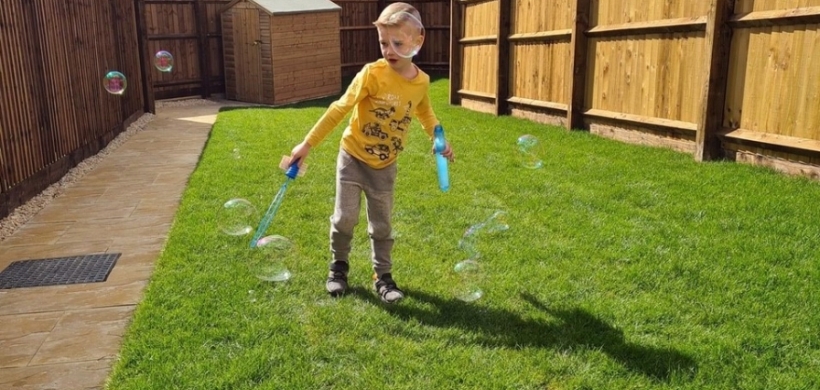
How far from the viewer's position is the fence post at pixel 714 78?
7395 mm

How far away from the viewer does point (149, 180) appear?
26.5ft

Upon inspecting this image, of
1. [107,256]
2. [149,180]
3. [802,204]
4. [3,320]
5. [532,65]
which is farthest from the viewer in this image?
[532,65]

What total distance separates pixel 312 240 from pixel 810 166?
16.0ft

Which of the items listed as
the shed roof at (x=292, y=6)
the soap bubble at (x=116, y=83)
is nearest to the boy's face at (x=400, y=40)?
the soap bubble at (x=116, y=83)

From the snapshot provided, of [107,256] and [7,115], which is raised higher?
[7,115]

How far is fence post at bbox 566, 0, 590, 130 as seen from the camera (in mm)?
10047

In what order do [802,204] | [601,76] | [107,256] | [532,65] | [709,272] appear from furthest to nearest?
[532,65]
[601,76]
[802,204]
[107,256]
[709,272]

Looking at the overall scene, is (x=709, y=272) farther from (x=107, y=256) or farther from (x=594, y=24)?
(x=594, y=24)

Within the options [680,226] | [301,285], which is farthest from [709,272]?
[301,285]

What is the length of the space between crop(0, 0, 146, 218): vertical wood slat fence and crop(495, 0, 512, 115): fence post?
682cm

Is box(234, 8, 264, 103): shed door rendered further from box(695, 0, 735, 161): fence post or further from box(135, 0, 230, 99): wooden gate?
box(695, 0, 735, 161): fence post

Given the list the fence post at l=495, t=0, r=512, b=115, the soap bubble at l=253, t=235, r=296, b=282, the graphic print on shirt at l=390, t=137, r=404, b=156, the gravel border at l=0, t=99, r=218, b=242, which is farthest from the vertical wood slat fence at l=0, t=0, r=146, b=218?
the fence post at l=495, t=0, r=512, b=115

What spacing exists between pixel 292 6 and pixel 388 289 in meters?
14.9

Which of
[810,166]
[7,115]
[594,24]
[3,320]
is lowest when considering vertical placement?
[3,320]
